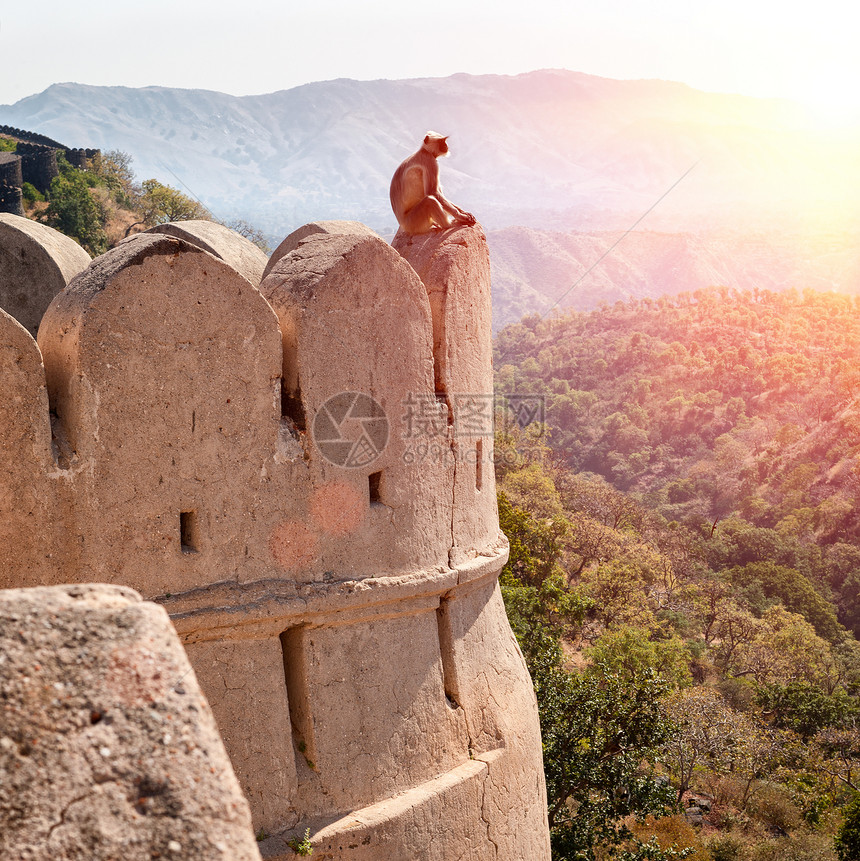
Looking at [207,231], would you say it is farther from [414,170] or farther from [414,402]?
[414,402]

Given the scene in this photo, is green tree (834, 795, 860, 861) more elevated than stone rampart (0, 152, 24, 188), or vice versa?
stone rampart (0, 152, 24, 188)

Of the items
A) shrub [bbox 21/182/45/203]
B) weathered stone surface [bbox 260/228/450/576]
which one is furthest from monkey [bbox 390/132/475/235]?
shrub [bbox 21/182/45/203]

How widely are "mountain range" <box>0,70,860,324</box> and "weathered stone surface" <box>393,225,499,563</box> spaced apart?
105397 mm

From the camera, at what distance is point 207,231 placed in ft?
22.0

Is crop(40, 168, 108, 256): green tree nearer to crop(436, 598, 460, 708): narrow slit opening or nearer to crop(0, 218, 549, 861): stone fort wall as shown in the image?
crop(0, 218, 549, 861): stone fort wall

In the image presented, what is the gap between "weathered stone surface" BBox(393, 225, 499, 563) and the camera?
592 cm

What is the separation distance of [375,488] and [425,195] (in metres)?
2.19

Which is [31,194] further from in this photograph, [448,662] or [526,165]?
[526,165]

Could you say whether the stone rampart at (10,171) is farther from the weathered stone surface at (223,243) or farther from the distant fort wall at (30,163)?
the weathered stone surface at (223,243)

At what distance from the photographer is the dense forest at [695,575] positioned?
1275 cm

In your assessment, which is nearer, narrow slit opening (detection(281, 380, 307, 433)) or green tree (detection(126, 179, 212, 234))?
narrow slit opening (detection(281, 380, 307, 433))

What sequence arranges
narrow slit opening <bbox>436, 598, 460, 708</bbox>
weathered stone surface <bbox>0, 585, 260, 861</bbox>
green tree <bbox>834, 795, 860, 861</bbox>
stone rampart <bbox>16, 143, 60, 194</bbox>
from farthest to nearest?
stone rampart <bbox>16, 143, 60, 194</bbox> < green tree <bbox>834, 795, 860, 861</bbox> < narrow slit opening <bbox>436, 598, 460, 708</bbox> < weathered stone surface <bbox>0, 585, 260, 861</bbox>

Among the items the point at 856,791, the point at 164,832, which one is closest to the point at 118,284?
the point at 164,832

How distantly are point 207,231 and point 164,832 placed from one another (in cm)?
541
